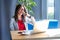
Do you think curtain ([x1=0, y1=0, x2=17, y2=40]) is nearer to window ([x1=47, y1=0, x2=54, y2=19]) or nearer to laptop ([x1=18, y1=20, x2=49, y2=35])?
window ([x1=47, y1=0, x2=54, y2=19])

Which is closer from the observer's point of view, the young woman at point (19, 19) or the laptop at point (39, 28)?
the laptop at point (39, 28)

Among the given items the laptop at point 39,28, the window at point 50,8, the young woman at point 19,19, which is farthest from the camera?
the window at point 50,8

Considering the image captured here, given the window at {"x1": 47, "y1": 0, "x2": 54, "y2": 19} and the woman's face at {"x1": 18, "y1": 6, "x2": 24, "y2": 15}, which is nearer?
the woman's face at {"x1": 18, "y1": 6, "x2": 24, "y2": 15}

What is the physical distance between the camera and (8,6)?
2.25m

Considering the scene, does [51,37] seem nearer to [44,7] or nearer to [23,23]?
[23,23]

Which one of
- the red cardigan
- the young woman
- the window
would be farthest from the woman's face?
the window

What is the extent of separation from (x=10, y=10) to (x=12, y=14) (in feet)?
0.23

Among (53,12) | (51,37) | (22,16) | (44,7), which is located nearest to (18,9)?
(22,16)

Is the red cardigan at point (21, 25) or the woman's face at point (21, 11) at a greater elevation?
the woman's face at point (21, 11)

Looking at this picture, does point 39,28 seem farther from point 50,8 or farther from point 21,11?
point 50,8

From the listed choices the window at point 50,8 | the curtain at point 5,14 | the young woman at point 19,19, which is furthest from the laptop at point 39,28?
the window at point 50,8

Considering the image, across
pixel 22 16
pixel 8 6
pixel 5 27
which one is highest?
pixel 8 6

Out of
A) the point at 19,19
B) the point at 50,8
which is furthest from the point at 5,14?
the point at 50,8

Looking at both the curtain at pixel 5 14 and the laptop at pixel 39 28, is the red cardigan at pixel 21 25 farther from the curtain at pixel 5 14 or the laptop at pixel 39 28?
the laptop at pixel 39 28
